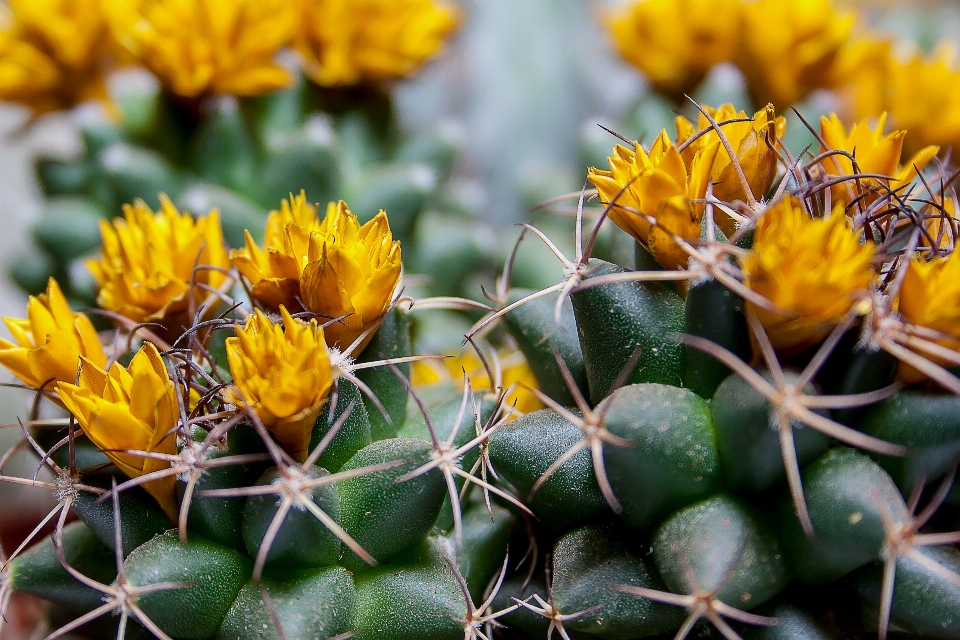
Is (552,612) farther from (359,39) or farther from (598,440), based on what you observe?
(359,39)

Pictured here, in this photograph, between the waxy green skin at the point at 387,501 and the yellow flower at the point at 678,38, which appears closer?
the waxy green skin at the point at 387,501

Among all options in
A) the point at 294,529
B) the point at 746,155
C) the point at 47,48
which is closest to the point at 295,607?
the point at 294,529

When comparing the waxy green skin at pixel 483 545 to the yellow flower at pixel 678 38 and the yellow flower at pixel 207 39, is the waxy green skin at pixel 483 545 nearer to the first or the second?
the yellow flower at pixel 207 39

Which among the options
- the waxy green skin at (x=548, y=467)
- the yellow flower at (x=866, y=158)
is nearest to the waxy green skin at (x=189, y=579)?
the waxy green skin at (x=548, y=467)

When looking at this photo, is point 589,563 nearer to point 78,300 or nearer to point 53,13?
point 78,300

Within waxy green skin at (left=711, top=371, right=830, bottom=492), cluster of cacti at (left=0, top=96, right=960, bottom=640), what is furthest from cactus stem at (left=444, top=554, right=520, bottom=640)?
waxy green skin at (left=711, top=371, right=830, bottom=492)
